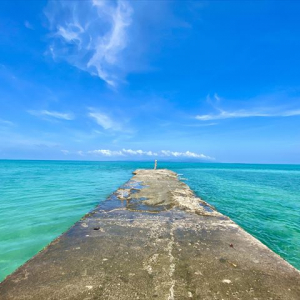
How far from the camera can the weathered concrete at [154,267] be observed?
2814 millimetres

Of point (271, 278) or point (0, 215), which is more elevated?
point (271, 278)

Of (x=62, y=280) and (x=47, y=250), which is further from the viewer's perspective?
(x=47, y=250)

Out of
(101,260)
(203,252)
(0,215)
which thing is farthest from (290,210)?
(0,215)

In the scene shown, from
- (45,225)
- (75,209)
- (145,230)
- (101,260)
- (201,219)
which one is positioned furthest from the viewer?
(75,209)

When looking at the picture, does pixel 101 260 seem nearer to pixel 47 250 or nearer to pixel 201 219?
pixel 47 250

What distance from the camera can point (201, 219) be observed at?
638 cm

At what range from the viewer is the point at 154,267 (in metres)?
3.43

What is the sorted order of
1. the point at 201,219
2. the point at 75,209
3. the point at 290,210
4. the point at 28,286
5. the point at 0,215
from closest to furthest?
the point at 28,286 < the point at 201,219 < the point at 0,215 < the point at 75,209 < the point at 290,210

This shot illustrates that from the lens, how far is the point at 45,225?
740 cm

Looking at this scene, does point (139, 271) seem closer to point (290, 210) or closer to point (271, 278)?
point (271, 278)

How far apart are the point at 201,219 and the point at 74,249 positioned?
408 centimetres

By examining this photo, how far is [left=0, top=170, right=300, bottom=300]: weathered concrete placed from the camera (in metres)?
2.81

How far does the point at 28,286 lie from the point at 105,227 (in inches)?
106

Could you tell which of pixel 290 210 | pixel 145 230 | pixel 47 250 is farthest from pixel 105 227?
pixel 290 210
